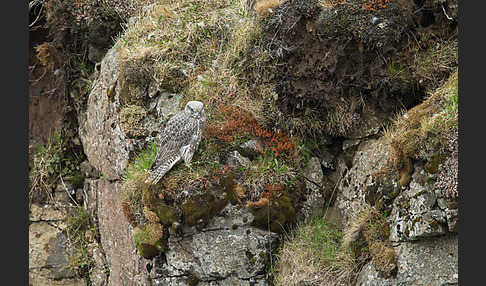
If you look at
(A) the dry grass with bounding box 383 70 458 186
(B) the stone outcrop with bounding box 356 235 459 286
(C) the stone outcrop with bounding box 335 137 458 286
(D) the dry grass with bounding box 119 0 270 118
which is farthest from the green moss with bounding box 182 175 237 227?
(B) the stone outcrop with bounding box 356 235 459 286

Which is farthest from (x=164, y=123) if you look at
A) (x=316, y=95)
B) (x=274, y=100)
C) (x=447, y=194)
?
(x=447, y=194)

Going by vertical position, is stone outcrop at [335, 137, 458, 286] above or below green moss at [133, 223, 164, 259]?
above

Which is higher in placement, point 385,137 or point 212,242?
point 385,137

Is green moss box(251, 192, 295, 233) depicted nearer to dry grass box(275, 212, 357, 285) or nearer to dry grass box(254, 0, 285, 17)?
dry grass box(275, 212, 357, 285)

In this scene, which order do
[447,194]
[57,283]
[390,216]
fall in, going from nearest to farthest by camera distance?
[447,194], [390,216], [57,283]

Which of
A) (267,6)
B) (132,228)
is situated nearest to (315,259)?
(132,228)

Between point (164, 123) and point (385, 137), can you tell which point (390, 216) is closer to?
point (385, 137)

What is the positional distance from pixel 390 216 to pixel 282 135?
2014 millimetres

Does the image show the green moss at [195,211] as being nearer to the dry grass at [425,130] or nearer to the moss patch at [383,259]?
the moss patch at [383,259]

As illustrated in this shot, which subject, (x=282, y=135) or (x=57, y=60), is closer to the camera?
(x=282, y=135)

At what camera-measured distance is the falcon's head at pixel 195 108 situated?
23.8 ft

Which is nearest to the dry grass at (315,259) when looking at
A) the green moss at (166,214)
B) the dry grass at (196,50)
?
the green moss at (166,214)

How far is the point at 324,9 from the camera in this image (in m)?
7.34

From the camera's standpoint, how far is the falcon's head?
7.27 metres
